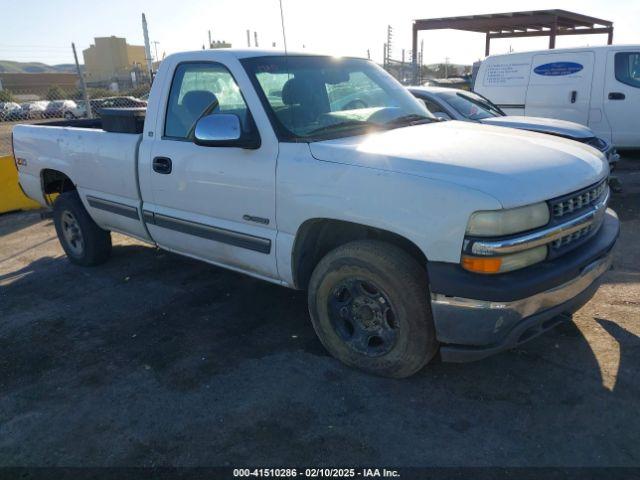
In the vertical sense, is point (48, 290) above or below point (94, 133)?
below

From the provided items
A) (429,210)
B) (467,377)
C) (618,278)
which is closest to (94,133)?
(429,210)

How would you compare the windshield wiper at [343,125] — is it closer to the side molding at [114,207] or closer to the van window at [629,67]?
the side molding at [114,207]

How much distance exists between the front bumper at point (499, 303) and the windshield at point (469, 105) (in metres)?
4.87

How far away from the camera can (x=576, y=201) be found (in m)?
2.89

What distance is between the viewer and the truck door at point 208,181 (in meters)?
3.42

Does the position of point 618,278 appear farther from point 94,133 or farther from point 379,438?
point 94,133

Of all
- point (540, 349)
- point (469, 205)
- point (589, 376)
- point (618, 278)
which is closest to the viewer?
point (469, 205)

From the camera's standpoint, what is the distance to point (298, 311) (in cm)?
424

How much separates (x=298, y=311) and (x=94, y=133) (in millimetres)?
2447

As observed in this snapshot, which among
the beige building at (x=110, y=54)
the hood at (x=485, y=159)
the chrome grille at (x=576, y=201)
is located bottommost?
the chrome grille at (x=576, y=201)

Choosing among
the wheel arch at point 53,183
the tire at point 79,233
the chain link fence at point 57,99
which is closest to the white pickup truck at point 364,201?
the tire at point 79,233

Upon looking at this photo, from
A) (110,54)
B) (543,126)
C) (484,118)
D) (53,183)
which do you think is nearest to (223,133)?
(53,183)

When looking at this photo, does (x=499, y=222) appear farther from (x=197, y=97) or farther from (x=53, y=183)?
(x=53, y=183)

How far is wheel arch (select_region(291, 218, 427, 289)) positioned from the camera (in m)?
3.08
